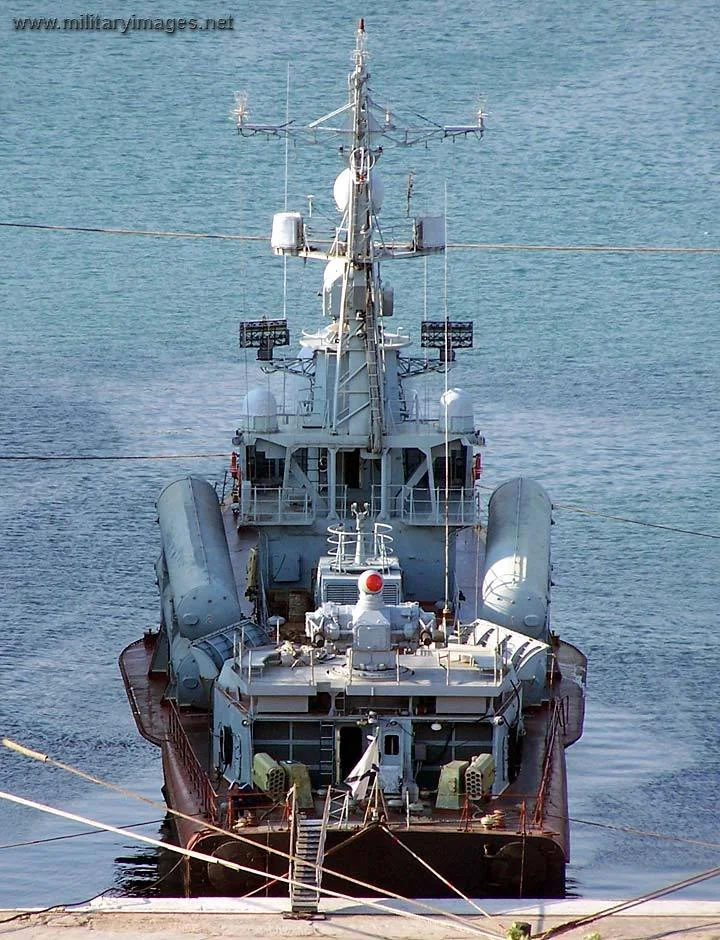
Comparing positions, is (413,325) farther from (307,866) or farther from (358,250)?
(307,866)

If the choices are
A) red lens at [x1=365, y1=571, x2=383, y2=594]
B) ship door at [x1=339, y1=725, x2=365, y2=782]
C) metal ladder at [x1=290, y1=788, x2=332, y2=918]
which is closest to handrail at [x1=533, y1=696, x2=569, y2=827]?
ship door at [x1=339, y1=725, x2=365, y2=782]

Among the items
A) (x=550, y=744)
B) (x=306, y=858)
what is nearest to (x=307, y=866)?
(x=306, y=858)

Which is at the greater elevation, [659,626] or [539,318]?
[539,318]

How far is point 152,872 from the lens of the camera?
4497cm

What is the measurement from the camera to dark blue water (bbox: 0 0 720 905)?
50375mm

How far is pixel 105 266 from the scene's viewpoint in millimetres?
91438

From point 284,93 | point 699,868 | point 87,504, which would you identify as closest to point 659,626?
point 699,868

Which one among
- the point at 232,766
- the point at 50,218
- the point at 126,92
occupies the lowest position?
the point at 232,766

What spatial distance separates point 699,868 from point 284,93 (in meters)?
72.6

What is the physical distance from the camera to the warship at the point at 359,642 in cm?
3791

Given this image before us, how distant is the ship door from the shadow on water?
177 inches

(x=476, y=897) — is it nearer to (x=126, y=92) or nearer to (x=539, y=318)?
(x=539, y=318)

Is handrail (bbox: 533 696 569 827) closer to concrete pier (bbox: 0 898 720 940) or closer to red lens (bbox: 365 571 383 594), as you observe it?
concrete pier (bbox: 0 898 720 940)

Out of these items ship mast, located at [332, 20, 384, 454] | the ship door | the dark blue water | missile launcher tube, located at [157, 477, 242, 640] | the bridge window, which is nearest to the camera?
the bridge window
